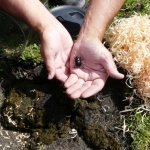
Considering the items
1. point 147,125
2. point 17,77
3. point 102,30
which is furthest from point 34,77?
point 147,125

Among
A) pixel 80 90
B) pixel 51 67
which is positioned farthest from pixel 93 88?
pixel 51 67

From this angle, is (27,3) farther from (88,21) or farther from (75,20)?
(75,20)

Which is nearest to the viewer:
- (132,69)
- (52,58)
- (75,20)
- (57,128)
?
(52,58)

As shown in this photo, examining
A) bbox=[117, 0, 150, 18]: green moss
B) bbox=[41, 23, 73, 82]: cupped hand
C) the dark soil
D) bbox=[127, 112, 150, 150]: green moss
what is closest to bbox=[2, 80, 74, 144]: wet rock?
the dark soil

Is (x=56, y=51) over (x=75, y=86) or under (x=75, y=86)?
over

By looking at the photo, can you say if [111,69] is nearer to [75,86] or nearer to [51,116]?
[75,86]

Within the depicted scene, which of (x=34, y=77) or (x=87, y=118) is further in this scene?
(x=34, y=77)
